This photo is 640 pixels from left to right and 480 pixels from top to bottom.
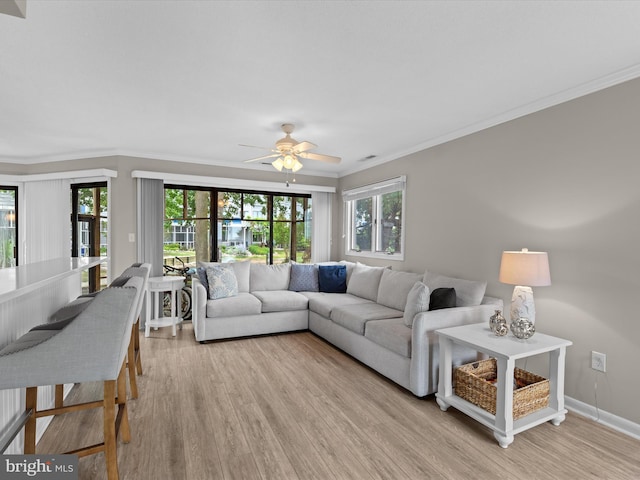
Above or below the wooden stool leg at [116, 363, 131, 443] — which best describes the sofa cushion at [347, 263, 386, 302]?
above

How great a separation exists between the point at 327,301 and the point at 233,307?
1157 millimetres

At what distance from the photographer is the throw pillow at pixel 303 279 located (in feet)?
16.4

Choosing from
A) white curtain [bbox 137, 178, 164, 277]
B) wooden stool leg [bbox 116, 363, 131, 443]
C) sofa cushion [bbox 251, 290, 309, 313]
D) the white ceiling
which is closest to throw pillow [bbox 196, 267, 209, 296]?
sofa cushion [bbox 251, 290, 309, 313]

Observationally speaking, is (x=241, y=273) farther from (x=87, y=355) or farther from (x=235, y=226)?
(x=87, y=355)

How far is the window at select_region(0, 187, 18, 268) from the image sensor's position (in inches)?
198

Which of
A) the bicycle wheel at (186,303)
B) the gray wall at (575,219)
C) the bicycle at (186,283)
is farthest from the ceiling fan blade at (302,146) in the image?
the bicycle wheel at (186,303)

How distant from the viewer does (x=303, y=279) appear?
502 centimetres

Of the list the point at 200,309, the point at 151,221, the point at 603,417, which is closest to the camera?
the point at 603,417

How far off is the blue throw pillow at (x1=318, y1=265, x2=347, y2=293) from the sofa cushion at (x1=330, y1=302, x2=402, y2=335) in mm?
882

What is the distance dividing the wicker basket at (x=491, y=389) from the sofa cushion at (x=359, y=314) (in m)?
1.03

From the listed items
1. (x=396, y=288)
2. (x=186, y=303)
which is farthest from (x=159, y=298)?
(x=396, y=288)

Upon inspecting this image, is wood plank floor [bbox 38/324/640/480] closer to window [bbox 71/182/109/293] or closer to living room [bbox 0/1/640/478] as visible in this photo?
living room [bbox 0/1/640/478]

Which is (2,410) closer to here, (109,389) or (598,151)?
(109,389)

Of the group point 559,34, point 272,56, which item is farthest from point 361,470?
point 559,34
